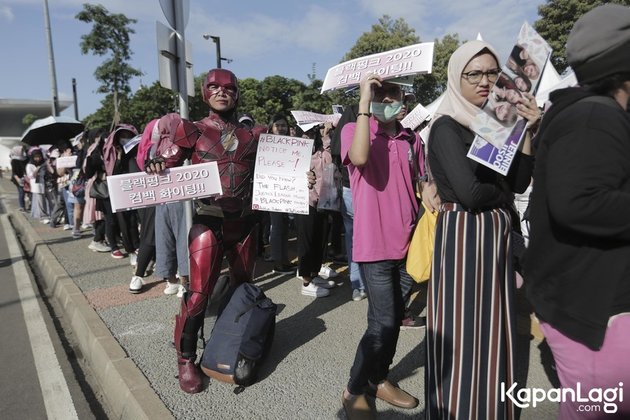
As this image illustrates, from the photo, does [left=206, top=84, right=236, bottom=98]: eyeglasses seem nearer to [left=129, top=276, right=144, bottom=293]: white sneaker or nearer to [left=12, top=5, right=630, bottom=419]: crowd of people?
[left=12, top=5, right=630, bottom=419]: crowd of people

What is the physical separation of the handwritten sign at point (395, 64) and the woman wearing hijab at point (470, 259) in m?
0.30

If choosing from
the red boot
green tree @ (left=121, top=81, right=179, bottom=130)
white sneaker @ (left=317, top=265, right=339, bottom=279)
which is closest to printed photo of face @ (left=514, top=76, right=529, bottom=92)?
the red boot

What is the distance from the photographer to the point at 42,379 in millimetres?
3291

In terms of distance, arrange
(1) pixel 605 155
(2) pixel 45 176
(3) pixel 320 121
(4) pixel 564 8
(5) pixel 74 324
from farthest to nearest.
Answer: (4) pixel 564 8 → (2) pixel 45 176 → (3) pixel 320 121 → (5) pixel 74 324 → (1) pixel 605 155

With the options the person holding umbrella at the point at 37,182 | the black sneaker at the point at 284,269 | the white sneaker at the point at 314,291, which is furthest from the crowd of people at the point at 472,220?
the person holding umbrella at the point at 37,182

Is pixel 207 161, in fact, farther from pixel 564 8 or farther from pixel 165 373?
pixel 564 8

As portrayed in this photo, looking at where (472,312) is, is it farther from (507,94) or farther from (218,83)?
(218,83)

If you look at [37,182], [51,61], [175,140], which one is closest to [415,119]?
[175,140]

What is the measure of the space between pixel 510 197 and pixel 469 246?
1.07ft

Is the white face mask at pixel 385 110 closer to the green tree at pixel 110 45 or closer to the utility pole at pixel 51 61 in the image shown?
the utility pole at pixel 51 61

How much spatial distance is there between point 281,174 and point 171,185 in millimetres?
782

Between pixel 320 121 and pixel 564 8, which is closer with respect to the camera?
pixel 320 121

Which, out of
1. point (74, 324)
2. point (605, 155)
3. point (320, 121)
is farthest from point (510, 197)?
point (74, 324)

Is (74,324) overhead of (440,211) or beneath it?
beneath
